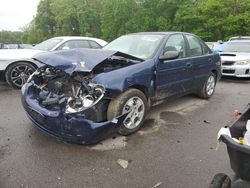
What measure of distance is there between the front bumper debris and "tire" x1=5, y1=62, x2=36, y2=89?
3649mm

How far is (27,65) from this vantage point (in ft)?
23.7

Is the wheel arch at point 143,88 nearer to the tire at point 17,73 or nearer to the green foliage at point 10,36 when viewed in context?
the tire at point 17,73

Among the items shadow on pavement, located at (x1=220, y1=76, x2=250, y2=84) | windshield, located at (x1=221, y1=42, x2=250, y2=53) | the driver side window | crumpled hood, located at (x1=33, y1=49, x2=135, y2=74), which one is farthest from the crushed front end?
windshield, located at (x1=221, y1=42, x2=250, y2=53)

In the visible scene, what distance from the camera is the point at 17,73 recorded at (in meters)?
Result: 7.25

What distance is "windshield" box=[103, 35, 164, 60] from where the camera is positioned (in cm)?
490

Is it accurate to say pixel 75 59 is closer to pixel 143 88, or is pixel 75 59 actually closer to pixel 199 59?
pixel 143 88

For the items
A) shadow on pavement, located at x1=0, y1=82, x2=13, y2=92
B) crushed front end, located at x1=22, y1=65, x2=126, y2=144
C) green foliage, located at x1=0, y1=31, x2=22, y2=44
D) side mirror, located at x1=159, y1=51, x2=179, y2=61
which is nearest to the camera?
crushed front end, located at x1=22, y1=65, x2=126, y2=144

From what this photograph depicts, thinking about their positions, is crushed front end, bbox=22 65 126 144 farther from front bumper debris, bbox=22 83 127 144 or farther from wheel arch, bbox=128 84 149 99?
wheel arch, bbox=128 84 149 99

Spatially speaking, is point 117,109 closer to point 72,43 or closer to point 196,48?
point 196,48

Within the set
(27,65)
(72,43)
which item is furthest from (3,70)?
(72,43)

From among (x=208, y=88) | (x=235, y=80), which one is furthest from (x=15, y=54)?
(x=235, y=80)

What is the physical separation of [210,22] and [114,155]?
28960mm

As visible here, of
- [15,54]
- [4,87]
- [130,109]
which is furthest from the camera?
[4,87]

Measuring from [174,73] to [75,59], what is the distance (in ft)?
6.49
